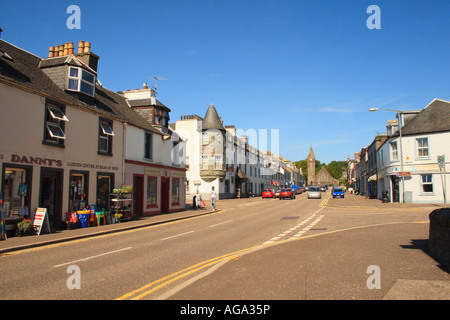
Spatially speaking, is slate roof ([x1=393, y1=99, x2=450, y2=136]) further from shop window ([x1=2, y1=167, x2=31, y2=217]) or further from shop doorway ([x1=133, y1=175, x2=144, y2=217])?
shop window ([x1=2, y1=167, x2=31, y2=217])

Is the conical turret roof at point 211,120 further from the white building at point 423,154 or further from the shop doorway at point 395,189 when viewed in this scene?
the shop doorway at point 395,189

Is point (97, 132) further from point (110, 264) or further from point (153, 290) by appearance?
point (153, 290)

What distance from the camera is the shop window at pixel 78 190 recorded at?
54.1 ft

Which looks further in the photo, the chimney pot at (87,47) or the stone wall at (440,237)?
the chimney pot at (87,47)

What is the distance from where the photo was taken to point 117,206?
60.8 feet

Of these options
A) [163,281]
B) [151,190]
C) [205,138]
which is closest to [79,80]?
[151,190]

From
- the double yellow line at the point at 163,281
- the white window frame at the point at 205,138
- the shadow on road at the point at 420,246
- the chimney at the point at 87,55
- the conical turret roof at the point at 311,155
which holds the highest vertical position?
the conical turret roof at the point at 311,155

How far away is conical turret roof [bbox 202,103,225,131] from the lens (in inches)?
1911

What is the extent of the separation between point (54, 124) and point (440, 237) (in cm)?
1620

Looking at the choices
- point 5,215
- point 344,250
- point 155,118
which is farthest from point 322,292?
point 155,118

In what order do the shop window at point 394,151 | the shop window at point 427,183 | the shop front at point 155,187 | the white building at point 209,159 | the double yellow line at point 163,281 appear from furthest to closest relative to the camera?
the white building at point 209,159 → the shop window at point 394,151 → the shop window at point 427,183 → the shop front at point 155,187 → the double yellow line at point 163,281

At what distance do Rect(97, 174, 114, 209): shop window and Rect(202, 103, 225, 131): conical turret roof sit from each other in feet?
98.6

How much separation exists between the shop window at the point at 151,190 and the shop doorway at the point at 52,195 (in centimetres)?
808

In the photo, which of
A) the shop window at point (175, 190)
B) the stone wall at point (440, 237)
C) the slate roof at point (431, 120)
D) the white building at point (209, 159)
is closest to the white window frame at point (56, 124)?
the shop window at point (175, 190)
